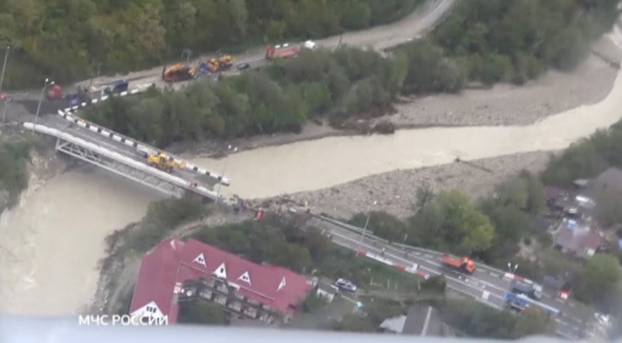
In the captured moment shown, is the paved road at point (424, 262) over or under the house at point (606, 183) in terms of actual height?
under

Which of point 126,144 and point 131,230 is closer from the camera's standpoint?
point 131,230

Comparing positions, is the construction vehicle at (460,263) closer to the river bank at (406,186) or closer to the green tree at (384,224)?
the green tree at (384,224)

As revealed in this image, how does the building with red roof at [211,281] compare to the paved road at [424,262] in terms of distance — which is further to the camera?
the paved road at [424,262]

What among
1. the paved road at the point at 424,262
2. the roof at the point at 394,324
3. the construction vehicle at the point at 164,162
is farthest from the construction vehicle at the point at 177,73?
the roof at the point at 394,324

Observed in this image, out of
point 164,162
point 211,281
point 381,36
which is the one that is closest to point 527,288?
point 211,281

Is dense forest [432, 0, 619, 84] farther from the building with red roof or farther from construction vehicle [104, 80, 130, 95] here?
the building with red roof

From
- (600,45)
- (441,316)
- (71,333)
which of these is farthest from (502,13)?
(71,333)

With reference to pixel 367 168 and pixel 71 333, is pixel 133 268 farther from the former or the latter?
pixel 71 333
